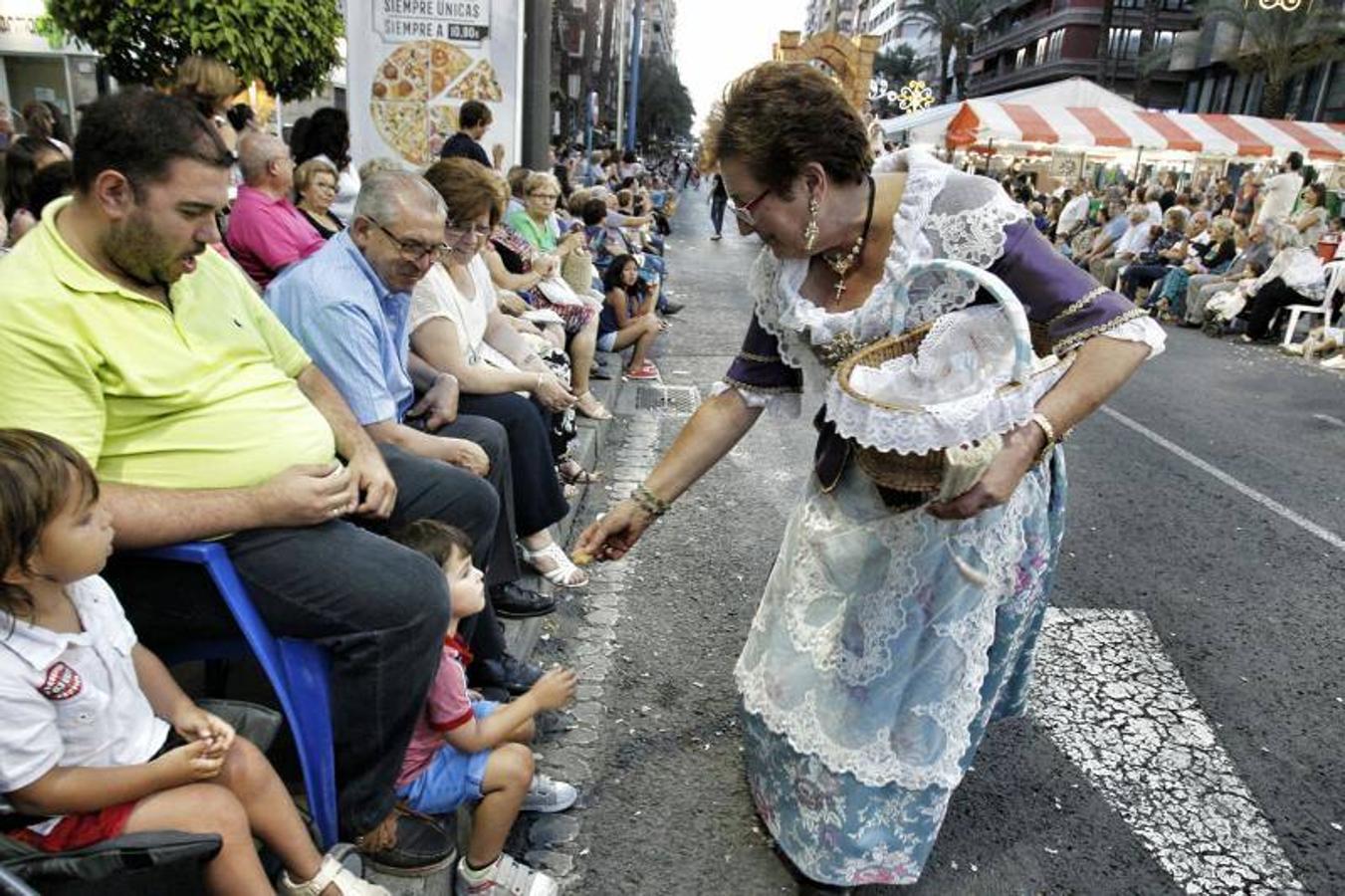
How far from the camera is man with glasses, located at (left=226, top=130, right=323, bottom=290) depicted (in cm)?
394

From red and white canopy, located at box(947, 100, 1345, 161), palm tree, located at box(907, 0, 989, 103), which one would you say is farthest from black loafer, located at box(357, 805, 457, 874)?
palm tree, located at box(907, 0, 989, 103)

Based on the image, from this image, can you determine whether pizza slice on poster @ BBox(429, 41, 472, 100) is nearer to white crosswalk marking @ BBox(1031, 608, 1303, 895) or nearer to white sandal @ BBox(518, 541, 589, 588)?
white sandal @ BBox(518, 541, 589, 588)

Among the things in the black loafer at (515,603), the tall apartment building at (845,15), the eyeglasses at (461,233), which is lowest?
the black loafer at (515,603)

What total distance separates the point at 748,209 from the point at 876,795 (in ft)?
4.36

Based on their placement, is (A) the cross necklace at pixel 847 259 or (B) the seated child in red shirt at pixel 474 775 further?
(B) the seated child in red shirt at pixel 474 775

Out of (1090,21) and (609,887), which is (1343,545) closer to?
(609,887)

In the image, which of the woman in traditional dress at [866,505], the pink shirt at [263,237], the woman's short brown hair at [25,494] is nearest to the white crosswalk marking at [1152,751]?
the woman in traditional dress at [866,505]

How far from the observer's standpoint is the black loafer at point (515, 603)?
3172mm

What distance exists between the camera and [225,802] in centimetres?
152

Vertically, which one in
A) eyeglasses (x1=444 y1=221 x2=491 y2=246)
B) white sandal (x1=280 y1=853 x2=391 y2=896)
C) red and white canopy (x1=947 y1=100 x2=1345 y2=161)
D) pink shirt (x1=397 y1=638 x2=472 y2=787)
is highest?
red and white canopy (x1=947 y1=100 x2=1345 y2=161)

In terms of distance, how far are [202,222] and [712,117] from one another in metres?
1.10

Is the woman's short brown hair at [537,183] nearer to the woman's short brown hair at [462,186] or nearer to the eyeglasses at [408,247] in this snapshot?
the woman's short brown hair at [462,186]

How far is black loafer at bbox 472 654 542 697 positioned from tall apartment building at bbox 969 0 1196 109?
173 feet

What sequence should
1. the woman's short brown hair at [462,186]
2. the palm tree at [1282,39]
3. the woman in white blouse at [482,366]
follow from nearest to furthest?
the woman in white blouse at [482,366] → the woman's short brown hair at [462,186] → the palm tree at [1282,39]
